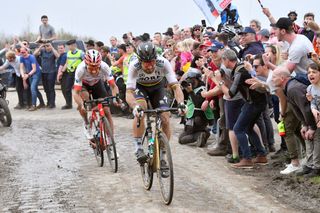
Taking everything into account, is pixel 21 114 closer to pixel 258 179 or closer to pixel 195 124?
pixel 195 124

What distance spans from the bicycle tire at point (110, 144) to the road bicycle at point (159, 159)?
4.12ft

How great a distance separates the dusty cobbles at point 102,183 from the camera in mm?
8273

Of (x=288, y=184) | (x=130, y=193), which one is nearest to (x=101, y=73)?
(x=130, y=193)

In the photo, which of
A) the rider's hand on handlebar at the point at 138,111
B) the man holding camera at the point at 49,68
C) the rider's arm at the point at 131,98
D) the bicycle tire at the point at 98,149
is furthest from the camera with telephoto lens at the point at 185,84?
the man holding camera at the point at 49,68

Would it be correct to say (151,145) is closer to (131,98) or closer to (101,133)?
(131,98)

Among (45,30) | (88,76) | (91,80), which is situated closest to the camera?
(88,76)

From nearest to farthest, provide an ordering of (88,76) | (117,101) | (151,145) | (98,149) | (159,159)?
(159,159), (151,145), (117,101), (98,149), (88,76)

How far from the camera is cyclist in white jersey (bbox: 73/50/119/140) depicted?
445 inches

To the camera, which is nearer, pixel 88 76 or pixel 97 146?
pixel 97 146

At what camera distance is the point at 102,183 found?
965 cm

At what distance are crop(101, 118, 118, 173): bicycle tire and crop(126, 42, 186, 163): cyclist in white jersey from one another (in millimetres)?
995

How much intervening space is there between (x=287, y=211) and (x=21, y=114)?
42.3 feet

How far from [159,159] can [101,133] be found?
8.58 feet

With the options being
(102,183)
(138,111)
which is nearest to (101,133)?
(102,183)
